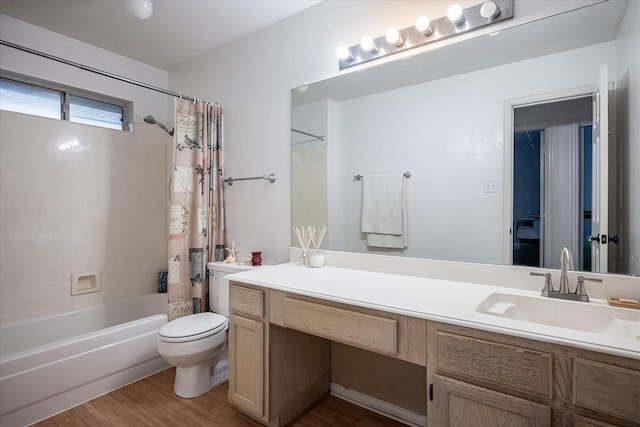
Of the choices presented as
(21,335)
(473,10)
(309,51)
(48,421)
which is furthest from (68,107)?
(473,10)

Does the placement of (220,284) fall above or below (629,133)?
below

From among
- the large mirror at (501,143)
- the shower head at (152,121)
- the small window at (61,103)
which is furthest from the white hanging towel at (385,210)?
the small window at (61,103)

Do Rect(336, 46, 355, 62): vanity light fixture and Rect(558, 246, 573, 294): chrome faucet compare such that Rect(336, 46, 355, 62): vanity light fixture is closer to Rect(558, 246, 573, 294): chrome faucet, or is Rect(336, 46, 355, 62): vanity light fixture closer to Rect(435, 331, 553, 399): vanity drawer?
Result: Rect(558, 246, 573, 294): chrome faucet

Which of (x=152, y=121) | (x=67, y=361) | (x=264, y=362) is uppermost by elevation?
(x=152, y=121)

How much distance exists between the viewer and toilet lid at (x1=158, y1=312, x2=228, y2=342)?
186 cm

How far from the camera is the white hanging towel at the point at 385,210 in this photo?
1.80 meters

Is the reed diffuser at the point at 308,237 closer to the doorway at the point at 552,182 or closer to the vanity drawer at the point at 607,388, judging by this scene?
the doorway at the point at 552,182

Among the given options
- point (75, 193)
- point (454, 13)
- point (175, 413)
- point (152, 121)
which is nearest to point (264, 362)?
point (175, 413)

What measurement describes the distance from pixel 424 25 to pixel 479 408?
1686 millimetres

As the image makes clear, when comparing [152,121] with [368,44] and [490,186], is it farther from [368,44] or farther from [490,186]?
[490,186]

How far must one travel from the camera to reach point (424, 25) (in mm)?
1631

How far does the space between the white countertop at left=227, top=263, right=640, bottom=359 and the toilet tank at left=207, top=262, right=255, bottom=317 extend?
472 mm

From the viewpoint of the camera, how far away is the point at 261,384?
1.62m

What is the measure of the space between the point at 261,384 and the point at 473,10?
2.12 metres
